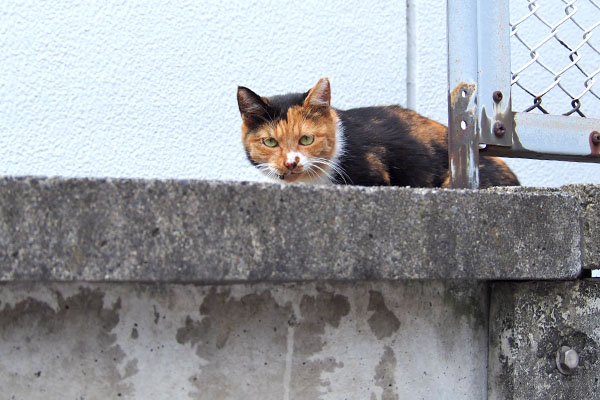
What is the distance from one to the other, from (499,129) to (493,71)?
10 cm

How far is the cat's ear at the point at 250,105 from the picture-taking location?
2.05 m

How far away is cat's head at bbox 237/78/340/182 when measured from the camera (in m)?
2.08

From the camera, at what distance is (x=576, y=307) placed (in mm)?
1060

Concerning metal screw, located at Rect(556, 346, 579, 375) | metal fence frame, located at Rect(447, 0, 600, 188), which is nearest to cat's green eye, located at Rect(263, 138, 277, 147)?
metal fence frame, located at Rect(447, 0, 600, 188)

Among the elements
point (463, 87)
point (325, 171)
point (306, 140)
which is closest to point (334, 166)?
point (325, 171)

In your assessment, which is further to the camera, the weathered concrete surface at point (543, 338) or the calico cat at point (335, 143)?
the calico cat at point (335, 143)

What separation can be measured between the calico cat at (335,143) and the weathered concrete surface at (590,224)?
90cm

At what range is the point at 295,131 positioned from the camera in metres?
2.13

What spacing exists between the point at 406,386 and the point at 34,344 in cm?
56

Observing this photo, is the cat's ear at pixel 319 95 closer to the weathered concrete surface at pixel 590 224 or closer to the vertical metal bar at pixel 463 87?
the vertical metal bar at pixel 463 87

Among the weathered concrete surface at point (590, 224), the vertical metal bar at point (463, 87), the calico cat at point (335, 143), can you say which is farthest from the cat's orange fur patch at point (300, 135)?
the weathered concrete surface at point (590, 224)

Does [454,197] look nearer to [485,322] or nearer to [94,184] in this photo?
[485,322]

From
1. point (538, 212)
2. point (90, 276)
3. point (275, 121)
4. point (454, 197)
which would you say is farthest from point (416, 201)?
point (275, 121)

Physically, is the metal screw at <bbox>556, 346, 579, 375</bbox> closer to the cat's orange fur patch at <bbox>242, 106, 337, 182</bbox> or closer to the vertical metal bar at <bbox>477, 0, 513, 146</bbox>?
the vertical metal bar at <bbox>477, 0, 513, 146</bbox>
